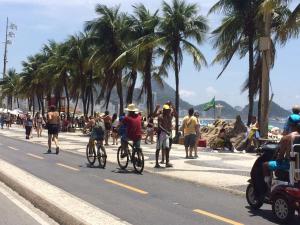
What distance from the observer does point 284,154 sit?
8.74 metres

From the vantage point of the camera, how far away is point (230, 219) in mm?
8859

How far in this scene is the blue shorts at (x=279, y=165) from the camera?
8820 mm

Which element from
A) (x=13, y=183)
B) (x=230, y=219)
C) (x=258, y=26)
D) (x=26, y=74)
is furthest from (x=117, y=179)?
(x=26, y=74)

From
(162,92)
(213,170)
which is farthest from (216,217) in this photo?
(162,92)

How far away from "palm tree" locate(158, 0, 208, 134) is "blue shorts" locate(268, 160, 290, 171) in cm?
2549

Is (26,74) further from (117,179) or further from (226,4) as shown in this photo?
(117,179)

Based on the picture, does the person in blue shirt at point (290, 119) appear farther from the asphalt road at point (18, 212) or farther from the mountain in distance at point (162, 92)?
the mountain in distance at point (162, 92)

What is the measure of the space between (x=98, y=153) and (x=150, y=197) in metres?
6.01

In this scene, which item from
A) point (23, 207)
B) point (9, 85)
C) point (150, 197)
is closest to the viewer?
point (23, 207)

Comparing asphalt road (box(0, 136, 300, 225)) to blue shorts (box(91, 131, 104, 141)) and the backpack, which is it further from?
the backpack

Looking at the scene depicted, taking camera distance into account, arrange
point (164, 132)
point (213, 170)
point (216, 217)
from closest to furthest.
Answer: point (216, 217)
point (213, 170)
point (164, 132)

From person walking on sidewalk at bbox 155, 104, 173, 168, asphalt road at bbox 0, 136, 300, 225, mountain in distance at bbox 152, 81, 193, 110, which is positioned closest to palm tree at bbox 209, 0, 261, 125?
mountain in distance at bbox 152, 81, 193, 110

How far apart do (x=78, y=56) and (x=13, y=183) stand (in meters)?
42.1

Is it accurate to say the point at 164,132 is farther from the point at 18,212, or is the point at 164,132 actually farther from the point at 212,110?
the point at 212,110
